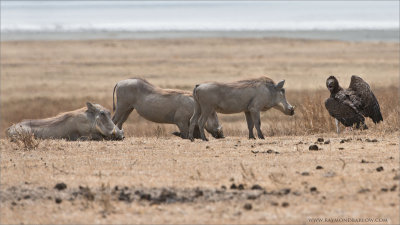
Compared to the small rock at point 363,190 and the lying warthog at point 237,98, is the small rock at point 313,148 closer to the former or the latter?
the lying warthog at point 237,98

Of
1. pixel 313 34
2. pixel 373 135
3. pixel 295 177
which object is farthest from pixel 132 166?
pixel 313 34

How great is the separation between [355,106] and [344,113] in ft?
0.79

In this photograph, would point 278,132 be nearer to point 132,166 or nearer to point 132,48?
point 132,166

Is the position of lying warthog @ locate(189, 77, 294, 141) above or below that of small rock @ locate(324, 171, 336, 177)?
above

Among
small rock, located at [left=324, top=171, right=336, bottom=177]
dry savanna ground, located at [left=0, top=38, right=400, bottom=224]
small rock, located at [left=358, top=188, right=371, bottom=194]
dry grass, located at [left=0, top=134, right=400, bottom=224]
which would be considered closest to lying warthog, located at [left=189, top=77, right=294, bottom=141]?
dry savanna ground, located at [left=0, top=38, right=400, bottom=224]

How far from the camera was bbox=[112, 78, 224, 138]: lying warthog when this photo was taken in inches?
625

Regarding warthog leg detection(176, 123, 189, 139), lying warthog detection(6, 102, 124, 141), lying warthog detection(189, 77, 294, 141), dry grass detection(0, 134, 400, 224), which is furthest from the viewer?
warthog leg detection(176, 123, 189, 139)

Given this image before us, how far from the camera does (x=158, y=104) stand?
52.6 feet

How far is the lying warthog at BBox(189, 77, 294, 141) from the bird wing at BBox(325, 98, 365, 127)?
2.97ft

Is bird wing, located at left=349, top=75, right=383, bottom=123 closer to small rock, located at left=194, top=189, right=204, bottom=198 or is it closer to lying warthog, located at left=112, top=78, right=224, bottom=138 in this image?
lying warthog, located at left=112, top=78, right=224, bottom=138

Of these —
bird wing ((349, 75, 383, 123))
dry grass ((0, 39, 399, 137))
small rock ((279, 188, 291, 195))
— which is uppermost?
bird wing ((349, 75, 383, 123))

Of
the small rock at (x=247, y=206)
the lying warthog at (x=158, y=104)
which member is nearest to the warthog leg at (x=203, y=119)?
the lying warthog at (x=158, y=104)

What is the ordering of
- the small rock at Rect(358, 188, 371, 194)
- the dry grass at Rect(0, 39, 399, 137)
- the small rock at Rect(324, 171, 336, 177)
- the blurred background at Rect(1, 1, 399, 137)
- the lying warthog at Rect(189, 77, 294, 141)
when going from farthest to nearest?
the blurred background at Rect(1, 1, 399, 137) < the dry grass at Rect(0, 39, 399, 137) < the lying warthog at Rect(189, 77, 294, 141) < the small rock at Rect(324, 171, 336, 177) < the small rock at Rect(358, 188, 371, 194)

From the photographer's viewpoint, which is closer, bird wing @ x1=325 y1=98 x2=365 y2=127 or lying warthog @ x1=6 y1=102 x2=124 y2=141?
bird wing @ x1=325 y1=98 x2=365 y2=127
